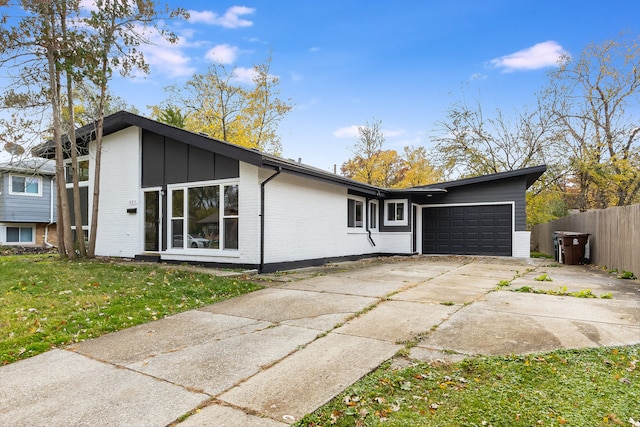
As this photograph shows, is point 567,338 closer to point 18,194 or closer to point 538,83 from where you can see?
point 538,83

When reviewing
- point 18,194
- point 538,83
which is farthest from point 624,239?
point 18,194

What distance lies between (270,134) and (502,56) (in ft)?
45.5

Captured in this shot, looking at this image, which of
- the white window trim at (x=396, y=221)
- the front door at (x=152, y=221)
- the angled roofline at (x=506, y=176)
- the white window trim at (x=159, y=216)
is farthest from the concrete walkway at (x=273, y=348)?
the white window trim at (x=396, y=221)

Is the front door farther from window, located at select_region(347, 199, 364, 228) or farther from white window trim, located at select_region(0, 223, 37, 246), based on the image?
white window trim, located at select_region(0, 223, 37, 246)

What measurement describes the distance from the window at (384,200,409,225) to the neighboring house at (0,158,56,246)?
53.4 ft

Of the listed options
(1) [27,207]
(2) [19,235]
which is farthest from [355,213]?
(2) [19,235]

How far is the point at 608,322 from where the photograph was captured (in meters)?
4.62

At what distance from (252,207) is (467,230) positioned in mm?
9894

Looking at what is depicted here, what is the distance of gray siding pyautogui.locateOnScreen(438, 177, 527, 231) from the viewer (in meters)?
14.2

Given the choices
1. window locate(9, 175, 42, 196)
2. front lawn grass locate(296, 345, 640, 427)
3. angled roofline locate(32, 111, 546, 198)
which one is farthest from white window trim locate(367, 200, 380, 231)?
window locate(9, 175, 42, 196)

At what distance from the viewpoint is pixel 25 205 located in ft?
63.5

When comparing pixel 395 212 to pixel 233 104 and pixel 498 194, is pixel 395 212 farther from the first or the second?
pixel 233 104

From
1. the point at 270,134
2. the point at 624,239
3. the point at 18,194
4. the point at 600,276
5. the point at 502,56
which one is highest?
the point at 502,56

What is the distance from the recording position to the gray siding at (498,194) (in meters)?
14.2
